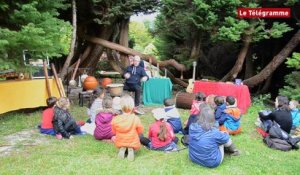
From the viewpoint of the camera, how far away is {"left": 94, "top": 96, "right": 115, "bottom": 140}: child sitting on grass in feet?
21.0

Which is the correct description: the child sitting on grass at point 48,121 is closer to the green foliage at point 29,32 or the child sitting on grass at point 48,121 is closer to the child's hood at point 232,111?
the green foliage at point 29,32

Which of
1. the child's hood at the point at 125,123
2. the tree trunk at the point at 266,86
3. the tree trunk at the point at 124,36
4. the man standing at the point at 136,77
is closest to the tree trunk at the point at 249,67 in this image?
the tree trunk at the point at 266,86

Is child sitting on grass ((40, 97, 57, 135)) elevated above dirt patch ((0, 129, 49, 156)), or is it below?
above

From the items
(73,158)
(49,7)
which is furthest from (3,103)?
(73,158)

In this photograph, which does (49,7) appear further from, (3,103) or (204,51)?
(204,51)

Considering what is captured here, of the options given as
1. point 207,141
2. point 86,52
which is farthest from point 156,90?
point 207,141

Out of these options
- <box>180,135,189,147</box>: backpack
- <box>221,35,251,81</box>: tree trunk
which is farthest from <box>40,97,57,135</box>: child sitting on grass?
<box>221,35,251,81</box>: tree trunk

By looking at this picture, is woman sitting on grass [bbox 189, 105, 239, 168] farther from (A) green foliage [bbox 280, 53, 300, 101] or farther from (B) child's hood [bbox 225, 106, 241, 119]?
(A) green foliage [bbox 280, 53, 300, 101]

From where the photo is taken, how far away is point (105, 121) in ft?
21.2

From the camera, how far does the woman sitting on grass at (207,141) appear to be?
5066 mm

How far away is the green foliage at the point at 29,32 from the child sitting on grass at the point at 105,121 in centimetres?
205

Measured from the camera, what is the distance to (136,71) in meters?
10.2

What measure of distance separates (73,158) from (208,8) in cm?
682

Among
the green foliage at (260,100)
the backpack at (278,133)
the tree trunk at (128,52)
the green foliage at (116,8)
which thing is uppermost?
the green foliage at (116,8)
